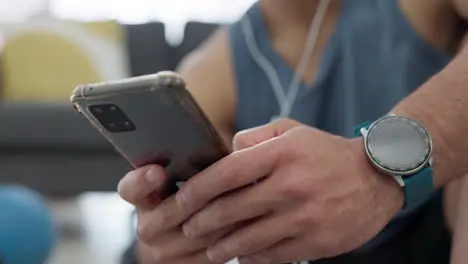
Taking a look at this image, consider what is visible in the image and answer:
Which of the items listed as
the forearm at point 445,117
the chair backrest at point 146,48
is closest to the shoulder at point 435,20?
the forearm at point 445,117

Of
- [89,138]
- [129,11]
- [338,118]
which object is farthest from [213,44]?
[129,11]

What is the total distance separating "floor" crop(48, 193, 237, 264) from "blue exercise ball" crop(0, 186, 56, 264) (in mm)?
474

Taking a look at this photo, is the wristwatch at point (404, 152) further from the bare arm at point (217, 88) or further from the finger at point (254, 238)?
the bare arm at point (217, 88)

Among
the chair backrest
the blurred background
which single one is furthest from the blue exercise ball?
the chair backrest

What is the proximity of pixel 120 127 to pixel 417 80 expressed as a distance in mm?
406

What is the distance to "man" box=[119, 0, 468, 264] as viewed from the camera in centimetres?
52

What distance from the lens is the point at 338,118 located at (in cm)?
83

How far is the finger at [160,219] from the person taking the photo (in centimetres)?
56

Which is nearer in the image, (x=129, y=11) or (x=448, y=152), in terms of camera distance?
(x=448, y=152)

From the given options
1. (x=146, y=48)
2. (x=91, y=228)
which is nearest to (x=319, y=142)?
(x=91, y=228)

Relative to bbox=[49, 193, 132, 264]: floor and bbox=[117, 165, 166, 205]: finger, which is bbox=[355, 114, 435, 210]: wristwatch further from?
bbox=[49, 193, 132, 264]: floor

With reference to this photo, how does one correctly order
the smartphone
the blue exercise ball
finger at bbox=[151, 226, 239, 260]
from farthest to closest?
the blue exercise ball, finger at bbox=[151, 226, 239, 260], the smartphone

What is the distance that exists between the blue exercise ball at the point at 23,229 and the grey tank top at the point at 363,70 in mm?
466

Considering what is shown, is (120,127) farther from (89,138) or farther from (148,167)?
(89,138)
